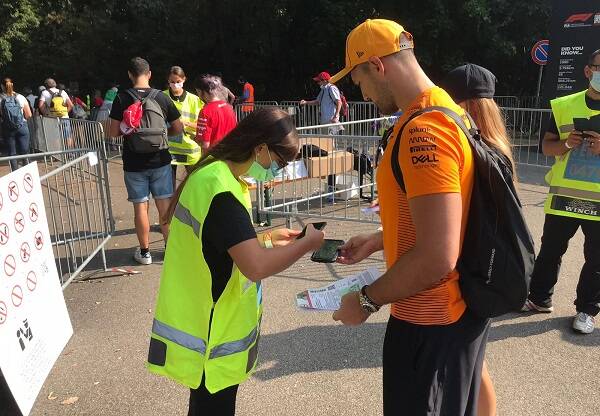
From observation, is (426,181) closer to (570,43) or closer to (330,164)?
(330,164)

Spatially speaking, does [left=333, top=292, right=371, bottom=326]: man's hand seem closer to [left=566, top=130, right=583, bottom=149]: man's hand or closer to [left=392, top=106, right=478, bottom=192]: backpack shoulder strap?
[left=392, top=106, right=478, bottom=192]: backpack shoulder strap

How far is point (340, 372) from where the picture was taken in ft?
11.3

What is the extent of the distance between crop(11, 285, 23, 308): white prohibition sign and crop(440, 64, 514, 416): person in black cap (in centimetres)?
235

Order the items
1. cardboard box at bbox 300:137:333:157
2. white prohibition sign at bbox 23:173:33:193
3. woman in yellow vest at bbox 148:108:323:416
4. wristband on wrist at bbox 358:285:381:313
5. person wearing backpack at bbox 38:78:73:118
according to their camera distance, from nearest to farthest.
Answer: wristband on wrist at bbox 358:285:381:313, woman in yellow vest at bbox 148:108:323:416, white prohibition sign at bbox 23:173:33:193, cardboard box at bbox 300:137:333:157, person wearing backpack at bbox 38:78:73:118

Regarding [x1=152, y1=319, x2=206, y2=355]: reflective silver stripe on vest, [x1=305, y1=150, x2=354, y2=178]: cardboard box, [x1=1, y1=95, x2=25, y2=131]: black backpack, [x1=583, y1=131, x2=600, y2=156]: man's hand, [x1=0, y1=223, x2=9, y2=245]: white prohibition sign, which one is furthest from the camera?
[x1=1, y1=95, x2=25, y2=131]: black backpack

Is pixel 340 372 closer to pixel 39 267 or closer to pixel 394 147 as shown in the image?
pixel 39 267

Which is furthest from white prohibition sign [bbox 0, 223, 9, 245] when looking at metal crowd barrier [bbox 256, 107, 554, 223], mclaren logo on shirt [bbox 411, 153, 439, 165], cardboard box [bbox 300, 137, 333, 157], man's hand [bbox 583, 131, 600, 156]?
cardboard box [bbox 300, 137, 333, 157]

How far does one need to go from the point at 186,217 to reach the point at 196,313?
379 mm

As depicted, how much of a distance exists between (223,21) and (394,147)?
2472 cm

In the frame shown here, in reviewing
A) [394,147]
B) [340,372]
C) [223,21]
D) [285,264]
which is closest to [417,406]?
[285,264]

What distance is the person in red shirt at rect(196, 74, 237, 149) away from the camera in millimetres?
5910

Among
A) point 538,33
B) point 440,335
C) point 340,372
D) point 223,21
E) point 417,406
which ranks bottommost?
point 340,372

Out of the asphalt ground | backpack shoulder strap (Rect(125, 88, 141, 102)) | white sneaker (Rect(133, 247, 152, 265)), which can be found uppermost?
backpack shoulder strap (Rect(125, 88, 141, 102))

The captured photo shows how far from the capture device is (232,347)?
204 cm
